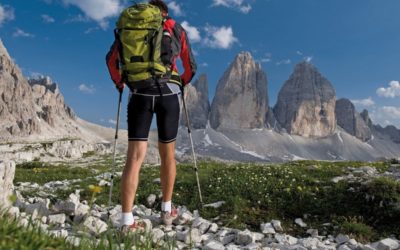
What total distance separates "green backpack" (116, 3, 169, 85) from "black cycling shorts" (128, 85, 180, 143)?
0.41 metres

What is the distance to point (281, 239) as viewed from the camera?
8617 mm

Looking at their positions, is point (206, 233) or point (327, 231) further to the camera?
point (327, 231)

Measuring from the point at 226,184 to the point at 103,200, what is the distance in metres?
3.87

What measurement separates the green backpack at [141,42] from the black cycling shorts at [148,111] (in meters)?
0.41

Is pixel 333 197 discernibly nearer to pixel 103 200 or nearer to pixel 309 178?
pixel 309 178

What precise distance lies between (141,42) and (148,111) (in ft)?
4.36

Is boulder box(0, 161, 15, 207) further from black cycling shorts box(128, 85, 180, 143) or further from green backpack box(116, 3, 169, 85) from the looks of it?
green backpack box(116, 3, 169, 85)

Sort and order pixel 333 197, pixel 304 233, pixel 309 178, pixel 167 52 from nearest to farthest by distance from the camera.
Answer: pixel 167 52, pixel 304 233, pixel 333 197, pixel 309 178

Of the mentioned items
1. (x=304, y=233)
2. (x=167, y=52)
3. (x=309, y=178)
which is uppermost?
(x=167, y=52)

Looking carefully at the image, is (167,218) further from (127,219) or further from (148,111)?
(148,111)

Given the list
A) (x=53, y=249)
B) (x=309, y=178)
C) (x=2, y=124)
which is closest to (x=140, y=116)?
(x=53, y=249)

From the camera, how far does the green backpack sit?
25.3ft

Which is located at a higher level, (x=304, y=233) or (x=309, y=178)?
(x=309, y=178)

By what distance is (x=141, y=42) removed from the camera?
7699mm
